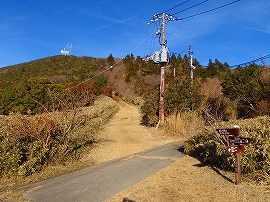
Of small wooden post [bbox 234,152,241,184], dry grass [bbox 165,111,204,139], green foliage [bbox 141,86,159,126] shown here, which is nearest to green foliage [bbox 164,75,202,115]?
dry grass [bbox 165,111,204,139]

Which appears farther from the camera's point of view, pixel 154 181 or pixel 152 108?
pixel 152 108

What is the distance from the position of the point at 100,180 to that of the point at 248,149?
11.3 feet

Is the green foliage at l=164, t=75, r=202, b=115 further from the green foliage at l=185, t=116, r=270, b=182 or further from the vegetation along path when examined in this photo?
the green foliage at l=185, t=116, r=270, b=182

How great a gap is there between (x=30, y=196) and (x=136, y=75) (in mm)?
41128

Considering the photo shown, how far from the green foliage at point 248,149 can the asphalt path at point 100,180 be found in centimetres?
126

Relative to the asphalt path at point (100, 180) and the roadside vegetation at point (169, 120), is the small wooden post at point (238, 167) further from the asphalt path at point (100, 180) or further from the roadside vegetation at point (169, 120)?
the asphalt path at point (100, 180)

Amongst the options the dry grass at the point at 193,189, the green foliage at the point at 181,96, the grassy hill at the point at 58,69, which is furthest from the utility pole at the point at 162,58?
the grassy hill at the point at 58,69

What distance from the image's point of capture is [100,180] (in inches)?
235

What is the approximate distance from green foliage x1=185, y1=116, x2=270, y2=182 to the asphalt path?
4.14ft

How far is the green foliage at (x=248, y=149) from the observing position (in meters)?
5.32

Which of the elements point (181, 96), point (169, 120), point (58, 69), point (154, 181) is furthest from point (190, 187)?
point (58, 69)

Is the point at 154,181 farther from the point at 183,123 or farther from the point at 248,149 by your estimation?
the point at 183,123

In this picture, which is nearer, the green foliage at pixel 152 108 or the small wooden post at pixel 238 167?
the small wooden post at pixel 238 167

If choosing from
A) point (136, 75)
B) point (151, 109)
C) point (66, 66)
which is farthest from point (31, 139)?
point (66, 66)
